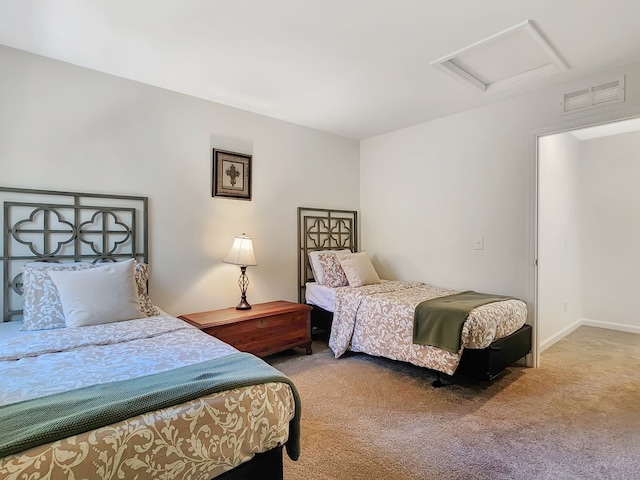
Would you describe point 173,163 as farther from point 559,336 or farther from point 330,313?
point 559,336

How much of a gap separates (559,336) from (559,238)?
44.0 inches

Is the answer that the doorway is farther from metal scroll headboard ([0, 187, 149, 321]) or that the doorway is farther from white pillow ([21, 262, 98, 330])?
white pillow ([21, 262, 98, 330])

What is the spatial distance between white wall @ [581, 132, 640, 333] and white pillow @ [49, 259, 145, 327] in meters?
5.22

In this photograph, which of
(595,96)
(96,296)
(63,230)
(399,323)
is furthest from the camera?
(399,323)

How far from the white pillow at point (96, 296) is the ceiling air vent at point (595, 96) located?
366 centimetres

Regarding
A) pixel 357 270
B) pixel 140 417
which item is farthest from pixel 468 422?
pixel 140 417

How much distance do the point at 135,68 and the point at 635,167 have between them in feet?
17.7

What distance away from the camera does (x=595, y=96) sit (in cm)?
277

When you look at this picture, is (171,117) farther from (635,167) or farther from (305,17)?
(635,167)

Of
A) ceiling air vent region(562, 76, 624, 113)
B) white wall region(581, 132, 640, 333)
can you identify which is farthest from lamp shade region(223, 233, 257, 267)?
white wall region(581, 132, 640, 333)

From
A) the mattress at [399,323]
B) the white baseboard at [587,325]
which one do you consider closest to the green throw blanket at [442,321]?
the mattress at [399,323]

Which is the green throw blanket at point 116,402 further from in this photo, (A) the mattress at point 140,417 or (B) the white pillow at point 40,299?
(B) the white pillow at point 40,299

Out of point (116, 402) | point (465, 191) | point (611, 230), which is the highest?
point (465, 191)

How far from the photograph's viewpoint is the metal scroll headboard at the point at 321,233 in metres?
4.01
